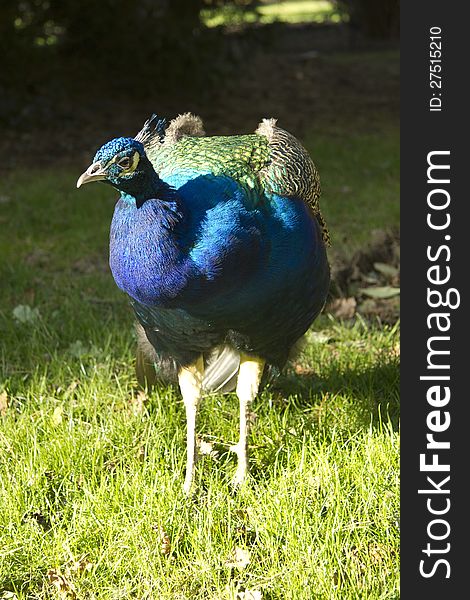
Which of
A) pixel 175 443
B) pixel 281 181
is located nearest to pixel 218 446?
pixel 175 443

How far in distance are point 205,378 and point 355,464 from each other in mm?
817

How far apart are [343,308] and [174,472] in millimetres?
1758

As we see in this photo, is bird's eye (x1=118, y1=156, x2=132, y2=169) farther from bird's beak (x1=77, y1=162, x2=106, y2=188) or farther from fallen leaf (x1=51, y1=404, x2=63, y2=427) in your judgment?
fallen leaf (x1=51, y1=404, x2=63, y2=427)

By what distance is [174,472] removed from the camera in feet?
10.3

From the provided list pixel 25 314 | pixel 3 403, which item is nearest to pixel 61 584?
pixel 3 403

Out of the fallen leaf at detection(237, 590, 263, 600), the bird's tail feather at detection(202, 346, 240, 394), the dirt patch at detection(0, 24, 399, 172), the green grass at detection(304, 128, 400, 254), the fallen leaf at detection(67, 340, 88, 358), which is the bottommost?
the fallen leaf at detection(237, 590, 263, 600)

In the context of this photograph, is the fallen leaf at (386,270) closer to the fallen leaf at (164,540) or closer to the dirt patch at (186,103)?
the fallen leaf at (164,540)

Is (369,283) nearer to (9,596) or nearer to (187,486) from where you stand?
(187,486)

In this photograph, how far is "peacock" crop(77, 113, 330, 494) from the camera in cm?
269

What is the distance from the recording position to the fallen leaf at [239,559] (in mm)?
2707

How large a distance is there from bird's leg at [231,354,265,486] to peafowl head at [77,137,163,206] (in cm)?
83

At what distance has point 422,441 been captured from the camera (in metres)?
2.68

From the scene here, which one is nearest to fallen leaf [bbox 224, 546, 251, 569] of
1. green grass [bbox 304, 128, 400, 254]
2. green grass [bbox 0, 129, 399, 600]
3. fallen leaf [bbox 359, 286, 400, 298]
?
green grass [bbox 0, 129, 399, 600]

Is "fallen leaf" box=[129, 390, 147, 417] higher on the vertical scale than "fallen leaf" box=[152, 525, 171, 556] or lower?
higher
